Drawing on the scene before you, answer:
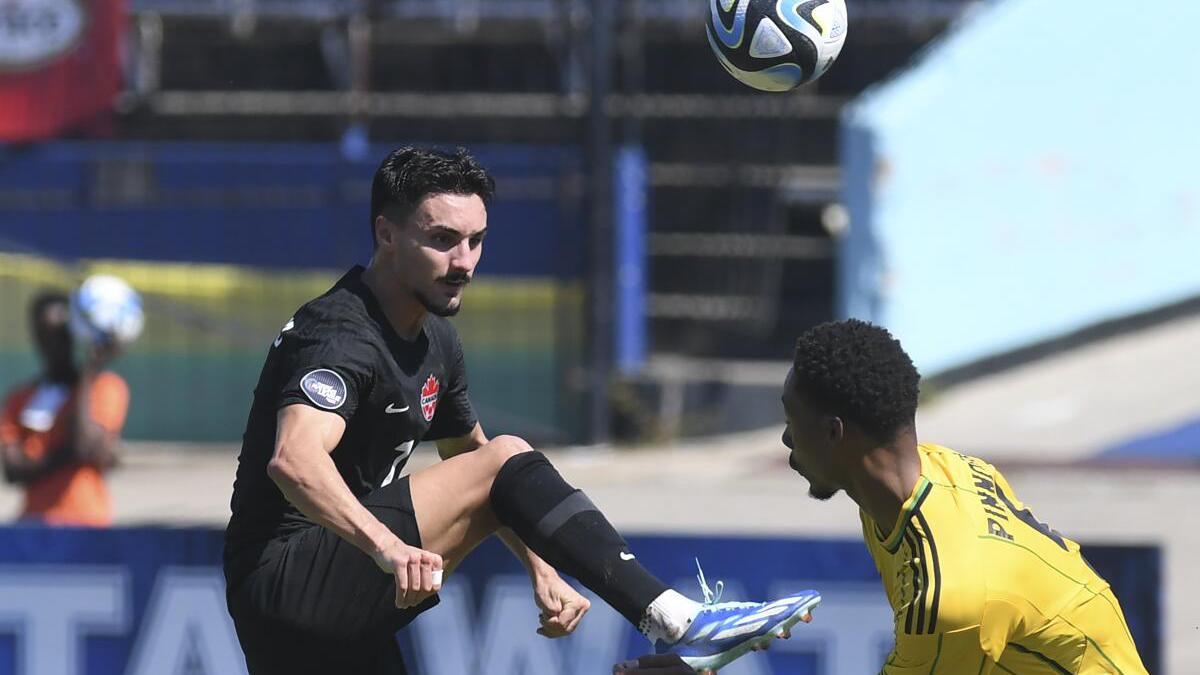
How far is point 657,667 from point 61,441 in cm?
510

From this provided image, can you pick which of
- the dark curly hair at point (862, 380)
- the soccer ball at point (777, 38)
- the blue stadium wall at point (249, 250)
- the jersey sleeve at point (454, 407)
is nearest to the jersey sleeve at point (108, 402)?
the jersey sleeve at point (454, 407)

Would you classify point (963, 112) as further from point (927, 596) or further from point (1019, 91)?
point (927, 596)

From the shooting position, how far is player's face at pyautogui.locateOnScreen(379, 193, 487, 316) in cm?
477

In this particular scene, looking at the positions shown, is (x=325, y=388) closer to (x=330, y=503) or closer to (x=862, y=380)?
(x=330, y=503)

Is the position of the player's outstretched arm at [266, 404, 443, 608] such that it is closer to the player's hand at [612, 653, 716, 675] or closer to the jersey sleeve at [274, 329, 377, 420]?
the jersey sleeve at [274, 329, 377, 420]

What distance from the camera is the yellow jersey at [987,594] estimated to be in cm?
397

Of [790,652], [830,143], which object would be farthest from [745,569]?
[830,143]

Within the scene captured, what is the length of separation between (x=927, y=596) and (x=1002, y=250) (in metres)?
13.6

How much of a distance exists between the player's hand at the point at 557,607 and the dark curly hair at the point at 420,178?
3.72 ft

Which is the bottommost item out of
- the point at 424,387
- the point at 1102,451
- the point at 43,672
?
the point at 1102,451

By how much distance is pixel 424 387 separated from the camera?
16.4 ft

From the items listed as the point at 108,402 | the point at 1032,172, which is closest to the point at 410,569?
the point at 108,402

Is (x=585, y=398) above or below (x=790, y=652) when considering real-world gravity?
below

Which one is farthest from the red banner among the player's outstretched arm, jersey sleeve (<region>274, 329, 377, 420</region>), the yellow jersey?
the yellow jersey
